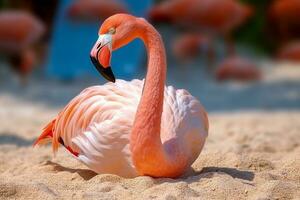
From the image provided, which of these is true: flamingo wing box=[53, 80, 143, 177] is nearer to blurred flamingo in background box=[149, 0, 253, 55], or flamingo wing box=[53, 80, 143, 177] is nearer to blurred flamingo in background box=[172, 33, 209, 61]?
blurred flamingo in background box=[149, 0, 253, 55]

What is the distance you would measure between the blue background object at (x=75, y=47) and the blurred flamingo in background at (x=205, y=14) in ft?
1.42

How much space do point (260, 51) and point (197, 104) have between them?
351 inches

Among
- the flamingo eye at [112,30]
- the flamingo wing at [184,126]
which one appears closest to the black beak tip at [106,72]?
the flamingo eye at [112,30]

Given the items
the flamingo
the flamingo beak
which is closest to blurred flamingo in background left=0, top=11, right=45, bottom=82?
the flamingo

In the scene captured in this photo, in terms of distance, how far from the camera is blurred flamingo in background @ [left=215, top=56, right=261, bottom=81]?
9922mm

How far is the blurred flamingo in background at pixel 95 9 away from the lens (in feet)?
31.6

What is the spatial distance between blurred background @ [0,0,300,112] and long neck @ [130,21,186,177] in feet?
14.2

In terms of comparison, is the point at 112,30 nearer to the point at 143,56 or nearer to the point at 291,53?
the point at 143,56

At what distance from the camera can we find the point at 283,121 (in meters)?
6.50

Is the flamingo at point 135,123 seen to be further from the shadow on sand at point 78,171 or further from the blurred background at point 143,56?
the blurred background at point 143,56

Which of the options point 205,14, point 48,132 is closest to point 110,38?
point 48,132

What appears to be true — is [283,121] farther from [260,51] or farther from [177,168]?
[260,51]

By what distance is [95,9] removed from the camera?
9.72m

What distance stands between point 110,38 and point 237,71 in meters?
6.75
